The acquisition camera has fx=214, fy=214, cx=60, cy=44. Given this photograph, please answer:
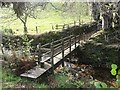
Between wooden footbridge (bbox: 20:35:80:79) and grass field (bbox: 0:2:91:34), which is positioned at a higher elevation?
grass field (bbox: 0:2:91:34)

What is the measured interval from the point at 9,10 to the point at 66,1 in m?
0.93

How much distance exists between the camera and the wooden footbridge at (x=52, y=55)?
10.1 feet

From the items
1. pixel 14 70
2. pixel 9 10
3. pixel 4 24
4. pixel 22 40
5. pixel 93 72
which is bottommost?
pixel 93 72

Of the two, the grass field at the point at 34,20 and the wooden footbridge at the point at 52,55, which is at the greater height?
the grass field at the point at 34,20

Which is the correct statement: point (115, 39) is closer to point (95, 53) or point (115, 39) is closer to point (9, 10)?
point (95, 53)

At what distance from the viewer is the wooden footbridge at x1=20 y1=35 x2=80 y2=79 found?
122 inches

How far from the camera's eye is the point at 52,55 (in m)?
3.46

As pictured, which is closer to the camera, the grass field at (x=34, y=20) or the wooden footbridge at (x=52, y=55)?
the wooden footbridge at (x=52, y=55)

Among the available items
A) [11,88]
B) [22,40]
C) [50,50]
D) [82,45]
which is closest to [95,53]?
[82,45]

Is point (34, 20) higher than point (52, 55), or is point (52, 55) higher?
→ point (34, 20)

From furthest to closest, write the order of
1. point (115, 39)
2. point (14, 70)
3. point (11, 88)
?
point (115, 39) < point (14, 70) < point (11, 88)

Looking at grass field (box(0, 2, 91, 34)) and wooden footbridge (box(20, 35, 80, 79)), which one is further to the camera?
grass field (box(0, 2, 91, 34))

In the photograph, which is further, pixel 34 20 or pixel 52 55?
pixel 52 55

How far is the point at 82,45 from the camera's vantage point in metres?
4.29
